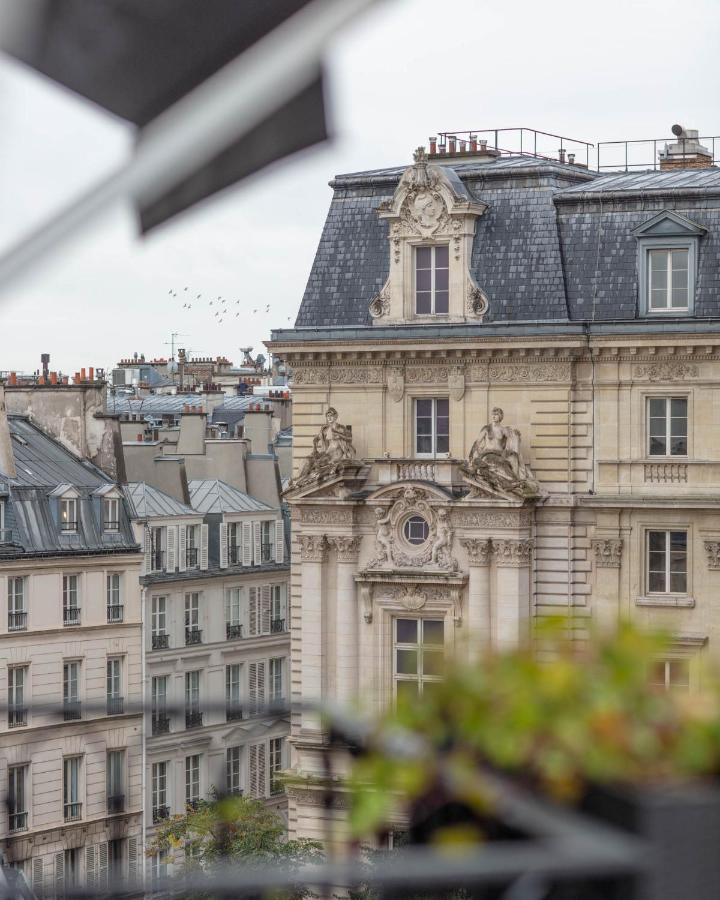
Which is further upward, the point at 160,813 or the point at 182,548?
the point at 182,548

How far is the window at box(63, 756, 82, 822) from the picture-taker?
46.1m

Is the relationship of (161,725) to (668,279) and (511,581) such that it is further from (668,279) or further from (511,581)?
(668,279)

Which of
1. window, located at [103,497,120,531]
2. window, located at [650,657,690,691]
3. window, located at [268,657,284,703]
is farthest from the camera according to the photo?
window, located at [268,657,284,703]

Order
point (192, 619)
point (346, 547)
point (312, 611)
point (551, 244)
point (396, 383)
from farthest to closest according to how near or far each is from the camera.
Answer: point (192, 619), point (312, 611), point (396, 383), point (346, 547), point (551, 244)

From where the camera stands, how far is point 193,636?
5309 cm

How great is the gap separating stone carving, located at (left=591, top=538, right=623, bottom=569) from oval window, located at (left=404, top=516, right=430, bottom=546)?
121 inches

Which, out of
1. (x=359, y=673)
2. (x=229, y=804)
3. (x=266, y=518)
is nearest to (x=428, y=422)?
(x=359, y=673)

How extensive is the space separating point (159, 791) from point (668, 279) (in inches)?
858

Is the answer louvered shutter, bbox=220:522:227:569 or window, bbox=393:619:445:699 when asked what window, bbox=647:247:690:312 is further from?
louvered shutter, bbox=220:522:227:569

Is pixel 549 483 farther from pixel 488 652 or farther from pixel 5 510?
pixel 488 652

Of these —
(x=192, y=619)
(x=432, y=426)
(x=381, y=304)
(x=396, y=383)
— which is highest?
(x=381, y=304)

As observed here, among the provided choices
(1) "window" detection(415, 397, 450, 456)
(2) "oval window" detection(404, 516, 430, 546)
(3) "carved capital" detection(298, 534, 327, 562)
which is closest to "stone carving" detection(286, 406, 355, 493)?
(3) "carved capital" detection(298, 534, 327, 562)

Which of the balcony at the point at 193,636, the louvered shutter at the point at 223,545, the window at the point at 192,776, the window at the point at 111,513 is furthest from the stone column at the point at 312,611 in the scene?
→ the louvered shutter at the point at 223,545

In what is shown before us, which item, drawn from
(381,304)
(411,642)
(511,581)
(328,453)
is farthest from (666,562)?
(381,304)
